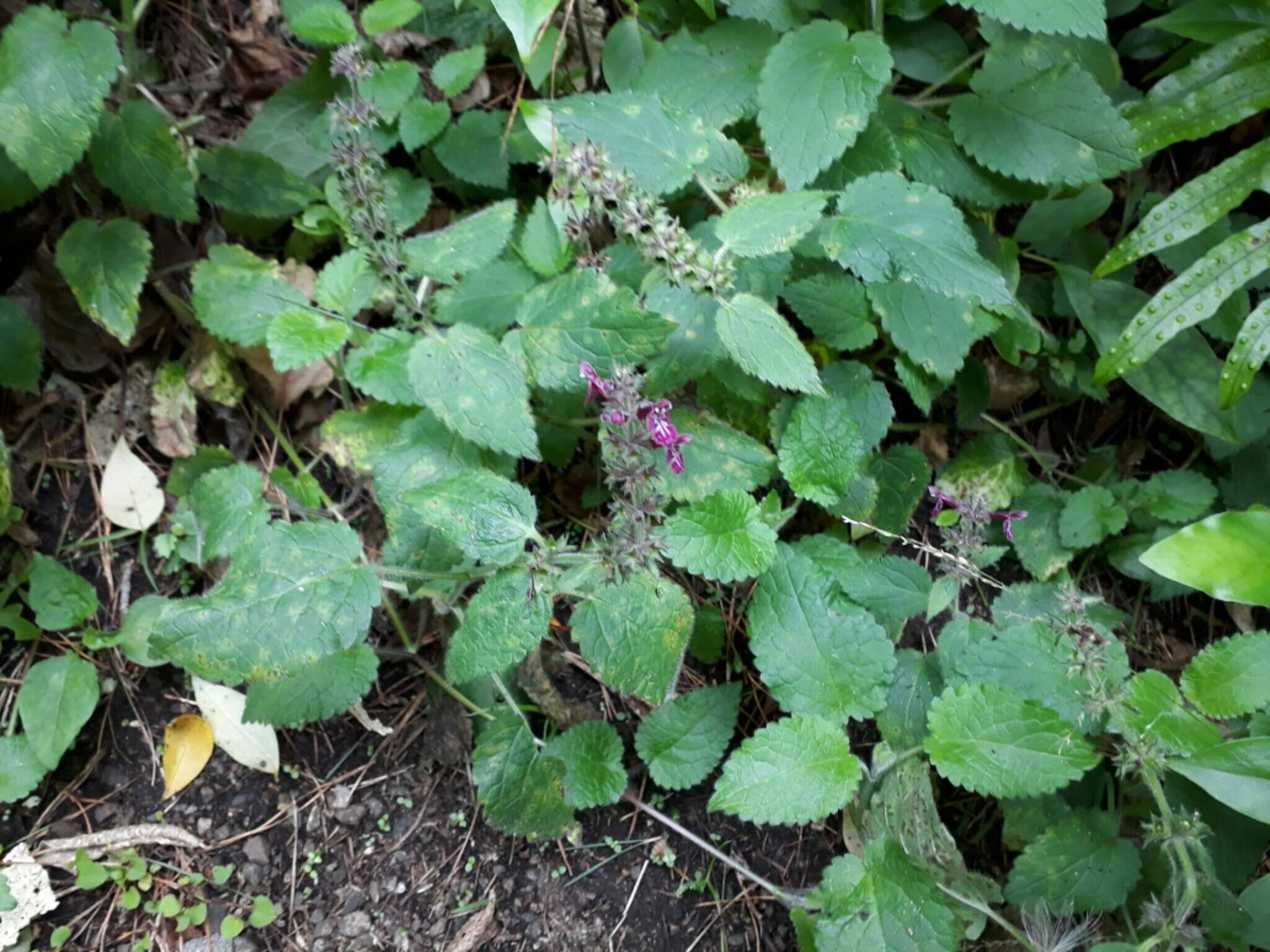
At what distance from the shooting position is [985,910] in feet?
5.90

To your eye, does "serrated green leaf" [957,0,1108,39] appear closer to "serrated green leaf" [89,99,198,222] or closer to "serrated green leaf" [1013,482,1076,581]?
"serrated green leaf" [1013,482,1076,581]

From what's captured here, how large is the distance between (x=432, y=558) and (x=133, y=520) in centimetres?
92

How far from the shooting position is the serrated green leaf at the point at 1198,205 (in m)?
2.10

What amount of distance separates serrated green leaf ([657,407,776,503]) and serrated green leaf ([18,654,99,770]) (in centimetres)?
143

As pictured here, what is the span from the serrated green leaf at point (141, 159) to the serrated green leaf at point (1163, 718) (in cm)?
235

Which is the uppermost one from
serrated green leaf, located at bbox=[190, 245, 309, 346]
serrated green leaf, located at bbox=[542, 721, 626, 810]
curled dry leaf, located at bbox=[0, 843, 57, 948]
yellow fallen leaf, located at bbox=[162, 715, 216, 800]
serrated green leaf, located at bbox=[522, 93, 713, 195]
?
serrated green leaf, located at bbox=[522, 93, 713, 195]

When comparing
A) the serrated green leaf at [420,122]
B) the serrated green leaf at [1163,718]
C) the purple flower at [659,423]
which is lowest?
the serrated green leaf at [1163,718]

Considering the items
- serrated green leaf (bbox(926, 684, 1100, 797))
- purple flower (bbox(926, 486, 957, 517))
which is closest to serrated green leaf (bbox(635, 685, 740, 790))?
serrated green leaf (bbox(926, 684, 1100, 797))

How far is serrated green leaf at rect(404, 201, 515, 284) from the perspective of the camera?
1.86m

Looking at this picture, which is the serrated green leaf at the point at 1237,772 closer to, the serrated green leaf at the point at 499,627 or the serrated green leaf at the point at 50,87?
the serrated green leaf at the point at 499,627

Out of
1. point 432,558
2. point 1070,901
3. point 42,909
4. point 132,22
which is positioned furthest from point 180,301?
point 1070,901

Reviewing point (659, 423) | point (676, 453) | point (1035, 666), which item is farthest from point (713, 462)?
point (1035, 666)

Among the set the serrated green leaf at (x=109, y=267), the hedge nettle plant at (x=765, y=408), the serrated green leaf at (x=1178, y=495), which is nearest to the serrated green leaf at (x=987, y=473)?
the hedge nettle plant at (x=765, y=408)

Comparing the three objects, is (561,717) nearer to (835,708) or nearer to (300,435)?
(835,708)
